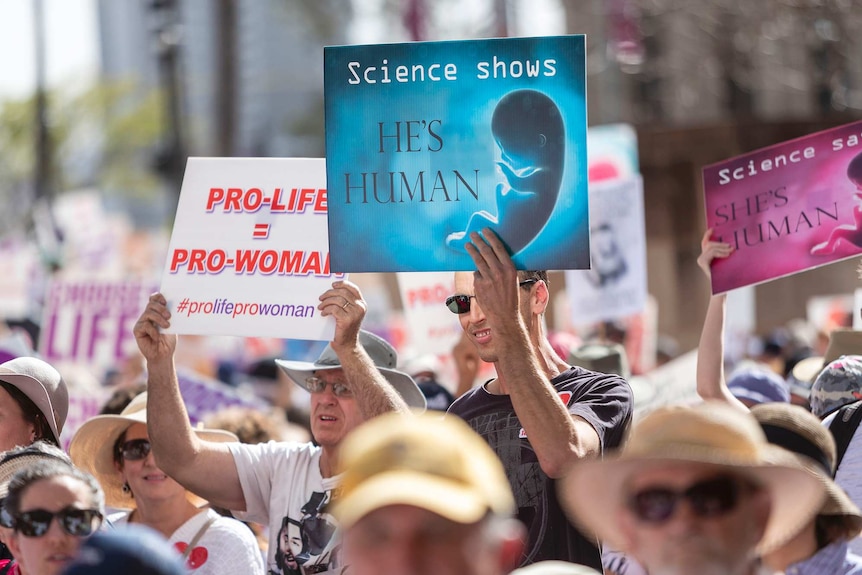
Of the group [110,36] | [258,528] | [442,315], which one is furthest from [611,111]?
[110,36]

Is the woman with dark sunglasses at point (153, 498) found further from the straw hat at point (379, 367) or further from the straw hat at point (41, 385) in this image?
the straw hat at point (379, 367)

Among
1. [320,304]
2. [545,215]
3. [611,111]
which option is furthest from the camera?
[611,111]

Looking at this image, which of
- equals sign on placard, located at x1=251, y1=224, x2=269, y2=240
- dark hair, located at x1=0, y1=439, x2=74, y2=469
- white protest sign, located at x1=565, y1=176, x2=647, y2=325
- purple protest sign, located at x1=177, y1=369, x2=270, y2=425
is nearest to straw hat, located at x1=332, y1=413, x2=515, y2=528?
dark hair, located at x1=0, y1=439, x2=74, y2=469

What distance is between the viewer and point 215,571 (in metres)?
4.30

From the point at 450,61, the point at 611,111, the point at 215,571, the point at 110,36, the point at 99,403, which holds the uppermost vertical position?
the point at 110,36

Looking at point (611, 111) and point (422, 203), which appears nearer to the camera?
point (422, 203)

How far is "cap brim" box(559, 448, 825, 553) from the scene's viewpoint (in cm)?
282

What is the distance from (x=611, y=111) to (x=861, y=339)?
28.8 metres

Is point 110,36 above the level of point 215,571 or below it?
above

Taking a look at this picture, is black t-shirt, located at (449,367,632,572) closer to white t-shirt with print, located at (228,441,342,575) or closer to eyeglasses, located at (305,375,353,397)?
white t-shirt with print, located at (228,441,342,575)

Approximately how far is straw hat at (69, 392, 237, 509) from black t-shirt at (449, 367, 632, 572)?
1584mm

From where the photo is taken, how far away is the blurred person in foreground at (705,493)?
276 cm

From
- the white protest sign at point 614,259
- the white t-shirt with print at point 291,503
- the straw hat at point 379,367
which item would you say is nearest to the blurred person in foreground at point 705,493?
the white t-shirt with print at point 291,503

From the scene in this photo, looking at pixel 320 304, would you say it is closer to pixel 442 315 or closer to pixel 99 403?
pixel 442 315
